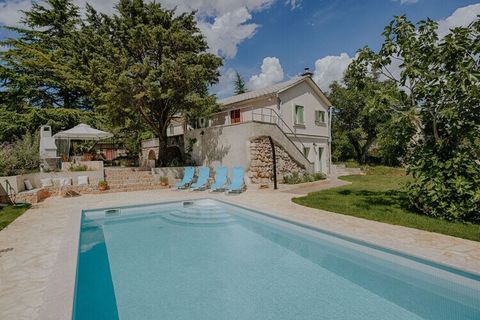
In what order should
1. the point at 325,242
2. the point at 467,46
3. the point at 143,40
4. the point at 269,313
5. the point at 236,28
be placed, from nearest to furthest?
the point at 269,313, the point at 325,242, the point at 467,46, the point at 143,40, the point at 236,28

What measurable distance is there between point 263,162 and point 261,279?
10.6 metres

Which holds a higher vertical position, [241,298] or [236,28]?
[236,28]

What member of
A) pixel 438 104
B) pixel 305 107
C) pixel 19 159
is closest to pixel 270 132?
pixel 305 107

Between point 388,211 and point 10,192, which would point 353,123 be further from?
point 10,192

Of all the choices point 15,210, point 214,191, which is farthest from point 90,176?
point 214,191

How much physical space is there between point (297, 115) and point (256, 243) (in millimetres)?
14955

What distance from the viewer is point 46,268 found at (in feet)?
13.5

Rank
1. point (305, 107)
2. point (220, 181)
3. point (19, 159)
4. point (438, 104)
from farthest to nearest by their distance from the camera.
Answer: point (305, 107)
point (220, 181)
point (19, 159)
point (438, 104)

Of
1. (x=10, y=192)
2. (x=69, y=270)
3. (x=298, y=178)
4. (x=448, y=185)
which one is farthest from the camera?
(x=298, y=178)

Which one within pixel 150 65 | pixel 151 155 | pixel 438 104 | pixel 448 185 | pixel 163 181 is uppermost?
pixel 150 65

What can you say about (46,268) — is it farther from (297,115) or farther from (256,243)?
(297,115)

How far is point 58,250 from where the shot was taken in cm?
491

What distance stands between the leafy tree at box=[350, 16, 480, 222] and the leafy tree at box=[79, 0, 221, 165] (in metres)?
10.1

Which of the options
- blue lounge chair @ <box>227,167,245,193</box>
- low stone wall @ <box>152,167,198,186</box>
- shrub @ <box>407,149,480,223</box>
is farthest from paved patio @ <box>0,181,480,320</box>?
low stone wall @ <box>152,167,198,186</box>
